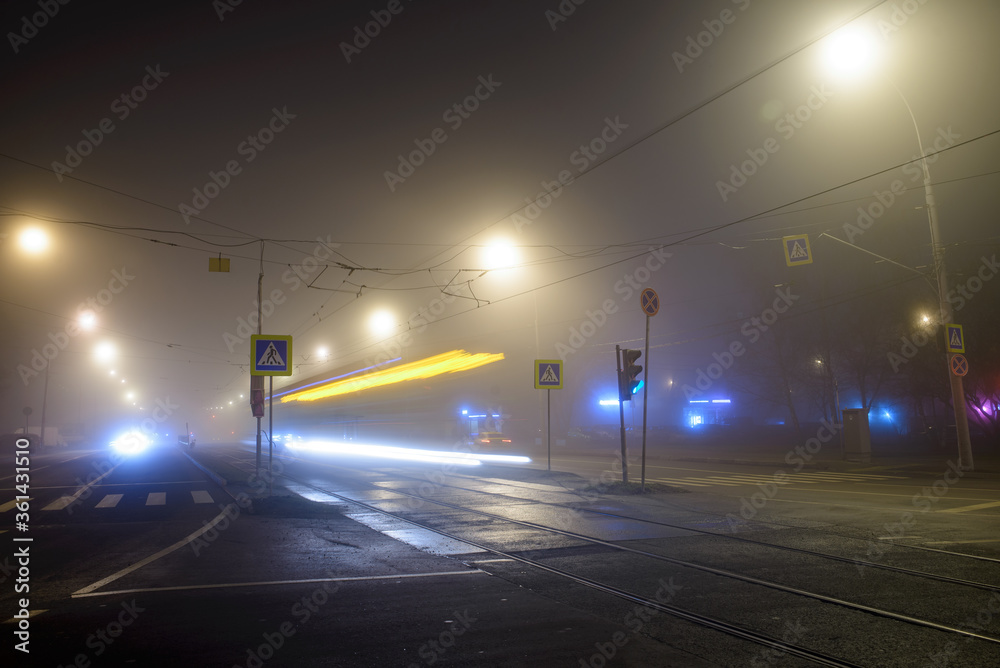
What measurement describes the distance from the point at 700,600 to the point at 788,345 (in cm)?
4507

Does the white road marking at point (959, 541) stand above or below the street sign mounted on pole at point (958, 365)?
below

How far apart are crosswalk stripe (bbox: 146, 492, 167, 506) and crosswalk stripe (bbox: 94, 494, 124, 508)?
0.70m

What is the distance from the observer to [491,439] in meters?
32.8

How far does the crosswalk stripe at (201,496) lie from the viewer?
1628 cm

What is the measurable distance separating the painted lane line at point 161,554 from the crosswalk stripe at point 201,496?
255 cm

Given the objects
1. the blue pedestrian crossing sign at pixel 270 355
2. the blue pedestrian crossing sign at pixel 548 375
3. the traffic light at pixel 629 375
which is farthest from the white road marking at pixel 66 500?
the traffic light at pixel 629 375

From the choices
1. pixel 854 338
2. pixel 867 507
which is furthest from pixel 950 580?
pixel 854 338

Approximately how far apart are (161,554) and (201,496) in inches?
353

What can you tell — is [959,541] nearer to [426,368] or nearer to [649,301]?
[649,301]

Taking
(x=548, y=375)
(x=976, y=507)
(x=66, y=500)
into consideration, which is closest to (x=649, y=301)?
(x=548, y=375)

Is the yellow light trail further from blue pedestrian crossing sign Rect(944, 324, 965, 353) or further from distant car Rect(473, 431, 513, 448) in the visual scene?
blue pedestrian crossing sign Rect(944, 324, 965, 353)

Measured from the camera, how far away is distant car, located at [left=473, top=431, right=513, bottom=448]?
32.2m

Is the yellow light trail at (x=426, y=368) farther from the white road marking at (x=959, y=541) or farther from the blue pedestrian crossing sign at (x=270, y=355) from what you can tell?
the white road marking at (x=959, y=541)

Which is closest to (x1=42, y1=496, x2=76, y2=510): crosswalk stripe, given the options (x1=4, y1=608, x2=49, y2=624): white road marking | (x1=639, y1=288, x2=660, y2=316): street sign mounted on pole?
(x1=4, y1=608, x2=49, y2=624): white road marking
